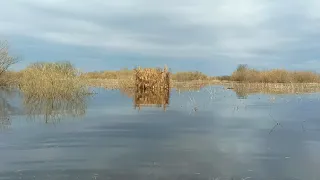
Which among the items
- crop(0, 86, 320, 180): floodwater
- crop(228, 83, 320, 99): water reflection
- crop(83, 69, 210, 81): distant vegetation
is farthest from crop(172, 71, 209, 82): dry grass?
crop(0, 86, 320, 180): floodwater

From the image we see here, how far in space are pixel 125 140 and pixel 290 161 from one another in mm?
5396

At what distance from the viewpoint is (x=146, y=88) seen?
3841cm

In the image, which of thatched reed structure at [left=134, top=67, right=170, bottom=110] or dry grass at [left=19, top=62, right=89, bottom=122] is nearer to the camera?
dry grass at [left=19, top=62, right=89, bottom=122]

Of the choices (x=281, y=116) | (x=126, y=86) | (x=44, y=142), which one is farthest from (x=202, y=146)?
(x=126, y=86)

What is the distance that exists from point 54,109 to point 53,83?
6.89m

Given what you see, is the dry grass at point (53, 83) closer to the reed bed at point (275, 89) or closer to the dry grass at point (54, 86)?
the dry grass at point (54, 86)

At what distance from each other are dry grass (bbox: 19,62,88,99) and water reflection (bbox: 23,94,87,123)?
0.55m

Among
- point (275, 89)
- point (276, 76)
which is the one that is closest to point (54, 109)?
point (275, 89)

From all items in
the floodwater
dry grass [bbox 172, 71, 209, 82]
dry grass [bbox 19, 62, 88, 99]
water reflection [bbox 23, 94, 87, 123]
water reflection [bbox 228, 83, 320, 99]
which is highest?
dry grass [bbox 172, 71, 209, 82]

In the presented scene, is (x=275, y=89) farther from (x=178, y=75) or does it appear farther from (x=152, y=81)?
(x=178, y=75)

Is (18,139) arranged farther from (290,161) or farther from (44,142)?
(290,161)

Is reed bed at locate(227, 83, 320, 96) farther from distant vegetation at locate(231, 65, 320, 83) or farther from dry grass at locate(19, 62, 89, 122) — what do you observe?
dry grass at locate(19, 62, 89, 122)

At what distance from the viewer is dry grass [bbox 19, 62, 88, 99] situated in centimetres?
2811

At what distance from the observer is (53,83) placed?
1114 inches
